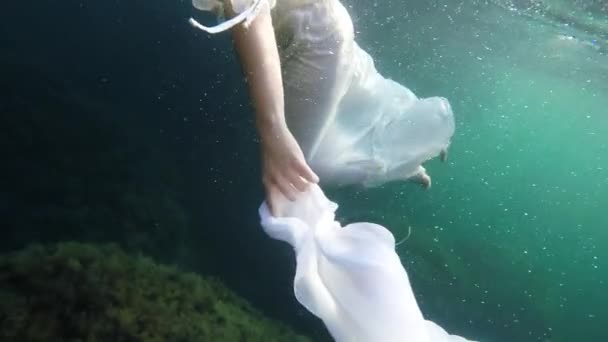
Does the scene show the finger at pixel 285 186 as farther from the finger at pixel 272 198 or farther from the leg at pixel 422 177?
the leg at pixel 422 177

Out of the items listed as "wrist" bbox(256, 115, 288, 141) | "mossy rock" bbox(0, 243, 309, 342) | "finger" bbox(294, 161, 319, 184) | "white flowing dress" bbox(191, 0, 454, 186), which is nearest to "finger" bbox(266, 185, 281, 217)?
"finger" bbox(294, 161, 319, 184)

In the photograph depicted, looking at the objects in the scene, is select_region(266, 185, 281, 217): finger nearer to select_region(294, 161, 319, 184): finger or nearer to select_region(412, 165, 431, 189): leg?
select_region(294, 161, 319, 184): finger

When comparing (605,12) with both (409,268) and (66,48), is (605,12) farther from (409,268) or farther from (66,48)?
(66,48)

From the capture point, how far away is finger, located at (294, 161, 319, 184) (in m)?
2.55

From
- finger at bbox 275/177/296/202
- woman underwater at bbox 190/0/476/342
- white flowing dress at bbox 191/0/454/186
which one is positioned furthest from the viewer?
white flowing dress at bbox 191/0/454/186

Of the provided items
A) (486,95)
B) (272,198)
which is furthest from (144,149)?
(486,95)

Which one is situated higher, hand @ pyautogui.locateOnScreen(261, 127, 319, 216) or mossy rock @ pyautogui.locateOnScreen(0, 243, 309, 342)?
hand @ pyautogui.locateOnScreen(261, 127, 319, 216)

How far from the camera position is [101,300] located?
3.50m

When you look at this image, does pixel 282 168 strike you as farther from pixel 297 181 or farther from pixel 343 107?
pixel 343 107

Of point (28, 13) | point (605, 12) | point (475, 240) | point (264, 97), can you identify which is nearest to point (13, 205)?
point (28, 13)

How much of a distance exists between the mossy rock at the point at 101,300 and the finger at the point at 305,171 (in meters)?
1.82

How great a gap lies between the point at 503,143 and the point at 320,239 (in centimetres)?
8836

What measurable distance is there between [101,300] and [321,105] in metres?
2.24

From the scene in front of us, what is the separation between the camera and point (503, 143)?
8394 cm
